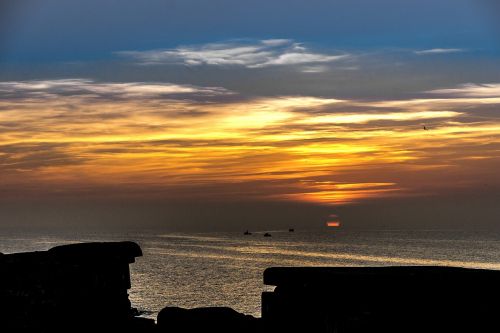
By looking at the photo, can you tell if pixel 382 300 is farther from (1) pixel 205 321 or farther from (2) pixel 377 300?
(1) pixel 205 321

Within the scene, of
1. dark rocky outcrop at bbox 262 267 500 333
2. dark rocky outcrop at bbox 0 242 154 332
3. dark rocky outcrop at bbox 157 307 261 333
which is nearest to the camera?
dark rocky outcrop at bbox 262 267 500 333

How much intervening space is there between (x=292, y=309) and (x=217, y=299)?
318 feet

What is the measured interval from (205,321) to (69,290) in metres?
3.73

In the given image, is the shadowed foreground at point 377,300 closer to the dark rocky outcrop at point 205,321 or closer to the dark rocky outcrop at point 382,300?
the dark rocky outcrop at point 382,300

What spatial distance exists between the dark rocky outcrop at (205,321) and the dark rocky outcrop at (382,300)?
588 centimetres

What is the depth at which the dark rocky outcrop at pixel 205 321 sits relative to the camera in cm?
1895

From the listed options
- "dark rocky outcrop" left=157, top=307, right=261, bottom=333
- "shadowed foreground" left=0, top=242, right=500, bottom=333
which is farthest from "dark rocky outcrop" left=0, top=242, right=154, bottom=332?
"dark rocky outcrop" left=157, top=307, right=261, bottom=333

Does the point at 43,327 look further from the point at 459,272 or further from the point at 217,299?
the point at 217,299

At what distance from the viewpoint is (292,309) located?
12.5 m

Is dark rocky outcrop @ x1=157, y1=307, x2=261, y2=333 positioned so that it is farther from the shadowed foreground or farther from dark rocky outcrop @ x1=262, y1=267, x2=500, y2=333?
dark rocky outcrop @ x1=262, y1=267, x2=500, y2=333

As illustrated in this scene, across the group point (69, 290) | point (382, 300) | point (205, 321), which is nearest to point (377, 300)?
point (382, 300)

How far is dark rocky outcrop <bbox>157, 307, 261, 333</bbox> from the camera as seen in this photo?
62.2 feet

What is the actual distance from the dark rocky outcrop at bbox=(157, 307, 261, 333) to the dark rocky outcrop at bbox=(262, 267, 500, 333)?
19.3ft

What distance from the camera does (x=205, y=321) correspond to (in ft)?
63.7
